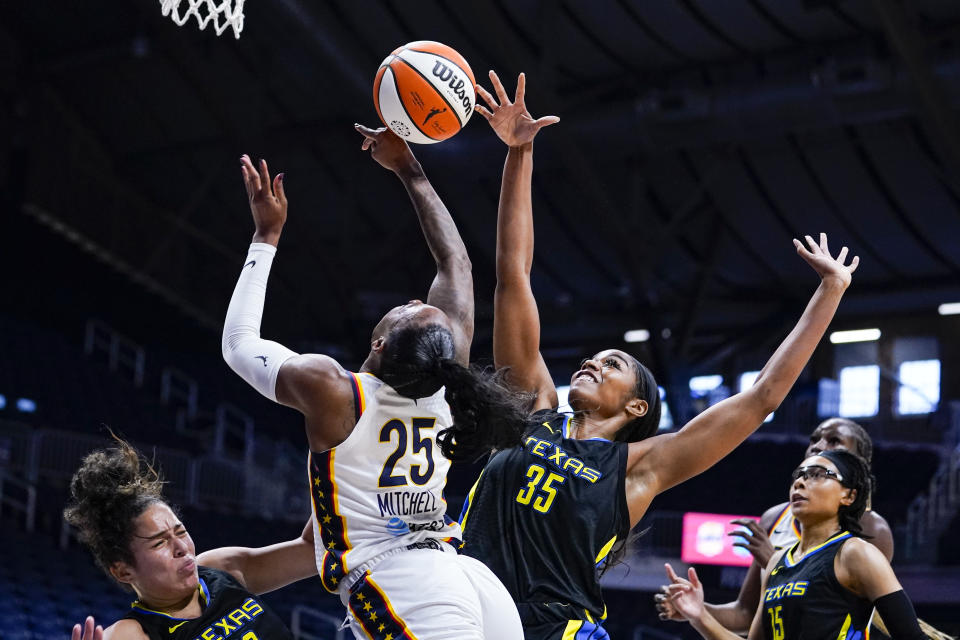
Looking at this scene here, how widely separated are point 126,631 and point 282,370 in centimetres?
87

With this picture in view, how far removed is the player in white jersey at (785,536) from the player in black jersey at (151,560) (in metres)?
2.39

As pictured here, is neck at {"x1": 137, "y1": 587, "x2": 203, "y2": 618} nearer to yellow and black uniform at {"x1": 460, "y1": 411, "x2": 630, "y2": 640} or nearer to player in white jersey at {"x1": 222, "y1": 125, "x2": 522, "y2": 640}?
player in white jersey at {"x1": 222, "y1": 125, "x2": 522, "y2": 640}

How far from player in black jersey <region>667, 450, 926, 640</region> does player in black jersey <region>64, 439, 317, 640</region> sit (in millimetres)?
1760

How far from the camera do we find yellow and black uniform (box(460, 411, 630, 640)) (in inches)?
150

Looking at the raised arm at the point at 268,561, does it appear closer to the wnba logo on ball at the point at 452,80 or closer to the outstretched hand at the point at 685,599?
the outstretched hand at the point at 685,599

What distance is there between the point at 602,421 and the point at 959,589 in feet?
43.4

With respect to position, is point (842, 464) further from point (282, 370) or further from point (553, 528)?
point (282, 370)

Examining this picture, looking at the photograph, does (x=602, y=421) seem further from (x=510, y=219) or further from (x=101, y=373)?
(x=101, y=373)

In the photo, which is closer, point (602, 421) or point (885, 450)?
point (602, 421)

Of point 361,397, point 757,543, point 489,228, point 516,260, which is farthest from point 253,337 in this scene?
point 489,228

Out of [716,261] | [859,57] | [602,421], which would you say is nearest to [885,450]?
[716,261]

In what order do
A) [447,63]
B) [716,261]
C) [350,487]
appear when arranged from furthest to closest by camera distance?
[716,261] → [447,63] → [350,487]

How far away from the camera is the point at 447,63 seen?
462 centimetres

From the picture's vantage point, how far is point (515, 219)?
4.27 meters
